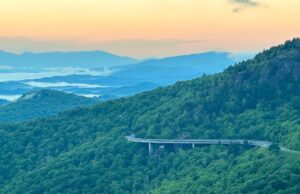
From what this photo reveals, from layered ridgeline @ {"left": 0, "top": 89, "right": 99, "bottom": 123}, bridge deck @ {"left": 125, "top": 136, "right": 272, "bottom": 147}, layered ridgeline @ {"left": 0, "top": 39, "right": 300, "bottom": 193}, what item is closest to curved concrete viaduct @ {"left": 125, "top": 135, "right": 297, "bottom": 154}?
bridge deck @ {"left": 125, "top": 136, "right": 272, "bottom": 147}

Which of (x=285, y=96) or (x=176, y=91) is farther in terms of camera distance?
(x=176, y=91)

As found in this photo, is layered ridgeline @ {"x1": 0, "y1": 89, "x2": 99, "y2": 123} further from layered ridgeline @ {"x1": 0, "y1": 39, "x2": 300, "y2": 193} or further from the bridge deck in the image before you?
the bridge deck

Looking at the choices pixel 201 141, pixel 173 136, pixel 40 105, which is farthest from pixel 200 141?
pixel 40 105

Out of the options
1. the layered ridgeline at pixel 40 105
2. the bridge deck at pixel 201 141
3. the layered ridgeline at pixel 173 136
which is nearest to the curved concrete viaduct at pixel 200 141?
the bridge deck at pixel 201 141

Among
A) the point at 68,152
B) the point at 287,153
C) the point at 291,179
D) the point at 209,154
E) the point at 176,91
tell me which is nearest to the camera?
the point at 291,179

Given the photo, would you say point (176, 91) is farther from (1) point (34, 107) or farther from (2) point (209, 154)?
(1) point (34, 107)

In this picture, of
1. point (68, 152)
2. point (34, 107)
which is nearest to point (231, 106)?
point (68, 152)
